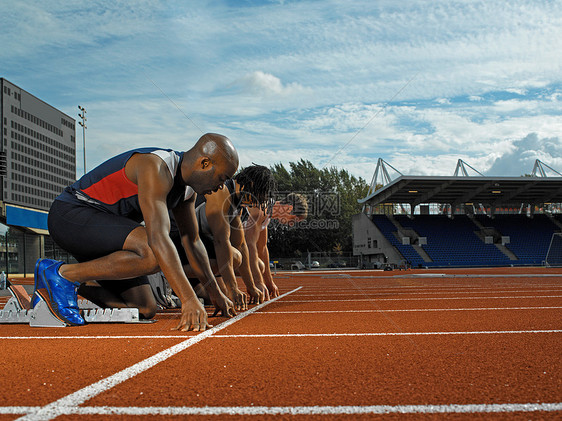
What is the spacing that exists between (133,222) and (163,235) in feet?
2.30

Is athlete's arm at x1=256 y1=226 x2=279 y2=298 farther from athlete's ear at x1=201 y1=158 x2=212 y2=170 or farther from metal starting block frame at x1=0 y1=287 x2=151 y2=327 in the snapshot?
athlete's ear at x1=201 y1=158 x2=212 y2=170

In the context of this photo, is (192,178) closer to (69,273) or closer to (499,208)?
(69,273)

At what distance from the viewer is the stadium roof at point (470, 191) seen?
37750 mm

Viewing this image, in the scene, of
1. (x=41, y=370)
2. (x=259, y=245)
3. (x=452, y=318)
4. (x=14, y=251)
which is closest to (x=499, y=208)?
(x=14, y=251)

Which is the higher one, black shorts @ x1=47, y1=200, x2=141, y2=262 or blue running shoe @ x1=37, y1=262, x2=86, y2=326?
black shorts @ x1=47, y1=200, x2=141, y2=262

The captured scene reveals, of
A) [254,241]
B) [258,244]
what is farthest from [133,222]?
[258,244]

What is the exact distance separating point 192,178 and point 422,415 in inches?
112

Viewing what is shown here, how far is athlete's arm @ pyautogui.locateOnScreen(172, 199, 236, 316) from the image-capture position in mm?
4773

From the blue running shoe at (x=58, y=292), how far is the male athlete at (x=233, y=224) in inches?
62.1

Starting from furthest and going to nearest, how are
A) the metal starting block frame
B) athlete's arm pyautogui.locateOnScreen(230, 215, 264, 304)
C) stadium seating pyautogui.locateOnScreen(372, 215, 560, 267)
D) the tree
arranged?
the tree < stadium seating pyautogui.locateOnScreen(372, 215, 560, 267) < athlete's arm pyautogui.locateOnScreen(230, 215, 264, 304) < the metal starting block frame

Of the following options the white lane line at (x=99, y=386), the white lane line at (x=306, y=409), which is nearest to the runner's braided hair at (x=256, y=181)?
the white lane line at (x=99, y=386)

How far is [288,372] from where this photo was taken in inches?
94.8

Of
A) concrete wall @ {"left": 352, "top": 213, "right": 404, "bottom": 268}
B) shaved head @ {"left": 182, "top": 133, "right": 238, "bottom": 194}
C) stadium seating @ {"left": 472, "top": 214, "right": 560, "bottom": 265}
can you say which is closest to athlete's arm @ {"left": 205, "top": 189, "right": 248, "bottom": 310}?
shaved head @ {"left": 182, "top": 133, "right": 238, "bottom": 194}

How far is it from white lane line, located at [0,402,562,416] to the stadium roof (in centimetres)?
3574
